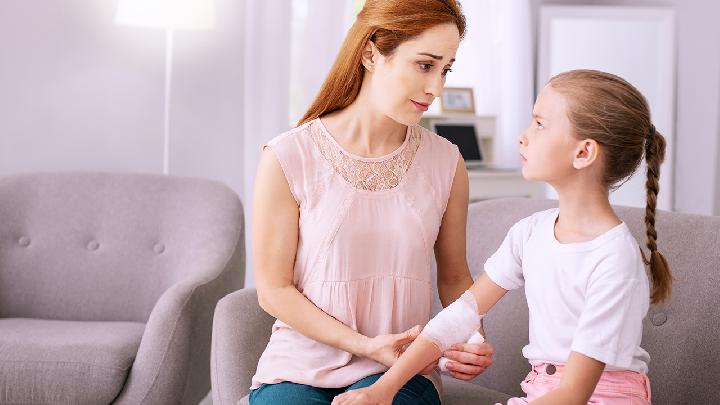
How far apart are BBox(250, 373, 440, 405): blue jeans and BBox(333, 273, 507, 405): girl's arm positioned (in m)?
0.11

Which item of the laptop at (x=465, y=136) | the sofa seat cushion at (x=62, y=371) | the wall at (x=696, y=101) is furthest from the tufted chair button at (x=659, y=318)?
the wall at (x=696, y=101)

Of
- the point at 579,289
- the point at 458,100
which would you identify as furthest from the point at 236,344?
the point at 458,100

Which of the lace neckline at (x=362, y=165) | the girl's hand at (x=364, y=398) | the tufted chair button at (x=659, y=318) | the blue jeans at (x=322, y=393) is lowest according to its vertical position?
the blue jeans at (x=322, y=393)

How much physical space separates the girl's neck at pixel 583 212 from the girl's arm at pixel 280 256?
428mm

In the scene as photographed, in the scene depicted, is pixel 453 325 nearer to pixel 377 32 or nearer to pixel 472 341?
pixel 472 341

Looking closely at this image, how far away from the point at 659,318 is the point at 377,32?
775 millimetres

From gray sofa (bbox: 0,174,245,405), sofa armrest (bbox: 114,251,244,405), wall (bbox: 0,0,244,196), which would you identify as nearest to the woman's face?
sofa armrest (bbox: 114,251,244,405)

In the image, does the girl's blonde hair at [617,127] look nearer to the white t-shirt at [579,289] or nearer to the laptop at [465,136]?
the white t-shirt at [579,289]

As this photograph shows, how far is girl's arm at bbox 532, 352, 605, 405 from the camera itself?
1355 mm

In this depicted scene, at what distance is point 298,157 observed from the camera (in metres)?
1.77

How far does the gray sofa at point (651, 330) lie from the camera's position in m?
1.77

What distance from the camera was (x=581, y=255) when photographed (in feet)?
4.79

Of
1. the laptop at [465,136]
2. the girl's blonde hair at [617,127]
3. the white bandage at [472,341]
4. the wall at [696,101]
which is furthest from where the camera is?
the wall at [696,101]

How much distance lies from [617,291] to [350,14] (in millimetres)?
3062
